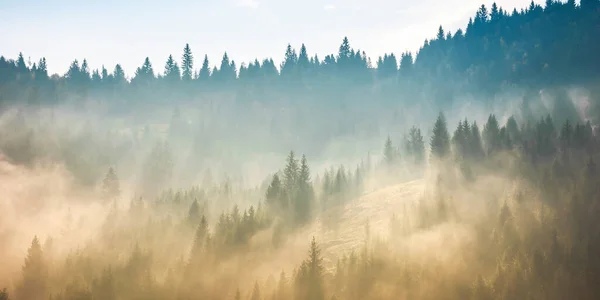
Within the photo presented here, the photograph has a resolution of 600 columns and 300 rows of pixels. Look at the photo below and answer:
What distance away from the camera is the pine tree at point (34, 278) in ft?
274

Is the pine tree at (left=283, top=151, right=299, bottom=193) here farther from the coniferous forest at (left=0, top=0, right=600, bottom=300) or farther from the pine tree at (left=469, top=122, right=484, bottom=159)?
the pine tree at (left=469, top=122, right=484, bottom=159)

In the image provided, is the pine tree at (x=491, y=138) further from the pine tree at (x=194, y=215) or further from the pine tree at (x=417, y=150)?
the pine tree at (x=194, y=215)

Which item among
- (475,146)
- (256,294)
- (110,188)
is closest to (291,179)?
(256,294)

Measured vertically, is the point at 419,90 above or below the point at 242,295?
above

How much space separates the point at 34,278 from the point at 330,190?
59.2 m

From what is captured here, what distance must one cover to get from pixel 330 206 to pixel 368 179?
17307 mm

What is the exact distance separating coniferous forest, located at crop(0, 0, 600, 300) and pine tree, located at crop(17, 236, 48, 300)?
A: 1.11 ft

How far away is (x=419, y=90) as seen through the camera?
192 m

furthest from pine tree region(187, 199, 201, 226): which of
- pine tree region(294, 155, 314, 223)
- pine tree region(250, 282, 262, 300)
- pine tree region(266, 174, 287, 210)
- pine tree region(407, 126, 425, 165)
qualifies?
pine tree region(407, 126, 425, 165)

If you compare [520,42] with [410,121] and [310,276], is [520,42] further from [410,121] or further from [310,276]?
[310,276]

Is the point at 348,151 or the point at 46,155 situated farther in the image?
the point at 348,151

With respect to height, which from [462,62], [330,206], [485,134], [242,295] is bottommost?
[242,295]

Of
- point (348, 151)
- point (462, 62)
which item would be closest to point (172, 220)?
point (348, 151)

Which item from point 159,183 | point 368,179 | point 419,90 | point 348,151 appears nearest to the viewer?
point 368,179
